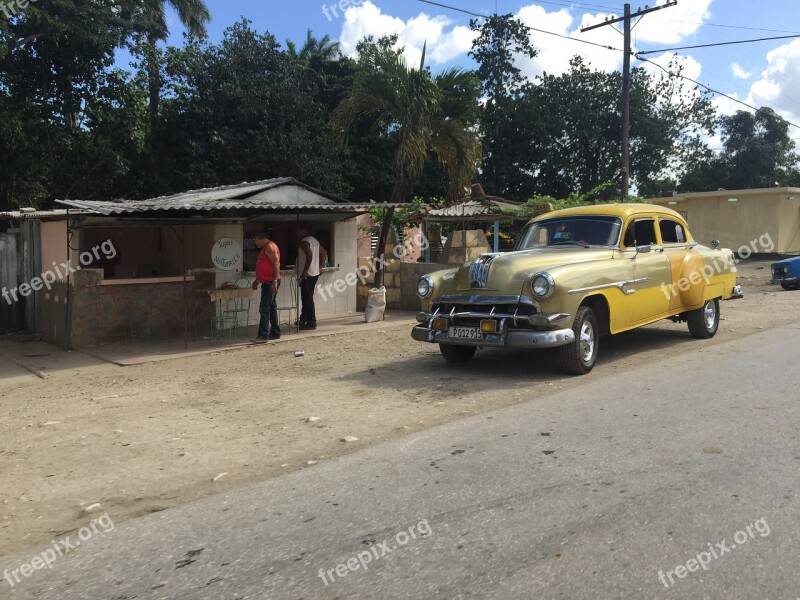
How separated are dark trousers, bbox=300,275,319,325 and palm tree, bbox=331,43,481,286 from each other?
4.25 m

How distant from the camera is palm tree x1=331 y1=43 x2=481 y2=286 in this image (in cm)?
1502

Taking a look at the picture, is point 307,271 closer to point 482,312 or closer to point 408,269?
point 408,269

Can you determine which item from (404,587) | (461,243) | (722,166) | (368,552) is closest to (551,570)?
(404,587)

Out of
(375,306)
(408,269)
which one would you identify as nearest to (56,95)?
(408,269)

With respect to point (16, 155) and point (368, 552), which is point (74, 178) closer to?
point (16, 155)

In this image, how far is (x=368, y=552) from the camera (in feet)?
12.3

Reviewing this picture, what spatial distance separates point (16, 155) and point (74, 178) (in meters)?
1.94

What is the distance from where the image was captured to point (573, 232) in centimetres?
908

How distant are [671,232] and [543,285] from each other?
3384mm

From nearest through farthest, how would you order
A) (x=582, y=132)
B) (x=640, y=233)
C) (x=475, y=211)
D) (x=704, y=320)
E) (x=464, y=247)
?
(x=640, y=233)
(x=704, y=320)
(x=464, y=247)
(x=475, y=211)
(x=582, y=132)

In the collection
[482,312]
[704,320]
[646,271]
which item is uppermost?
[646,271]

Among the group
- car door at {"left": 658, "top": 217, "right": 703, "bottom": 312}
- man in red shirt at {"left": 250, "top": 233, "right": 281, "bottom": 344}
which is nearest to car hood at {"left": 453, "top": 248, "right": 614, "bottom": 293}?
car door at {"left": 658, "top": 217, "right": 703, "bottom": 312}

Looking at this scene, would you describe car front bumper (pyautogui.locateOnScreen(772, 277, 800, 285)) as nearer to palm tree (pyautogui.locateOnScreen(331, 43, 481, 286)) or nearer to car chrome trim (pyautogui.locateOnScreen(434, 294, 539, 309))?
palm tree (pyautogui.locateOnScreen(331, 43, 481, 286))

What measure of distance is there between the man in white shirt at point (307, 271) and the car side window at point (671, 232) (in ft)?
18.0
